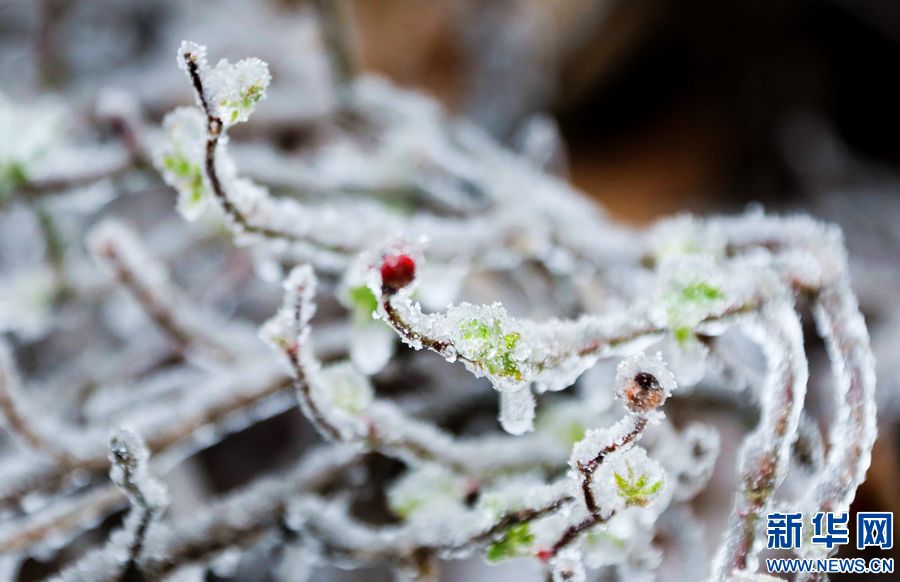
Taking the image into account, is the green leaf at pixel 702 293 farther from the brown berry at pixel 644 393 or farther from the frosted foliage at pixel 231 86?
the frosted foliage at pixel 231 86

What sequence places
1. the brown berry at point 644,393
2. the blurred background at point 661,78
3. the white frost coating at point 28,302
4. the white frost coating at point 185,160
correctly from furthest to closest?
the blurred background at point 661,78, the white frost coating at point 28,302, the white frost coating at point 185,160, the brown berry at point 644,393

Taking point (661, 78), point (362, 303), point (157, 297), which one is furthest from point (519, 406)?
point (661, 78)

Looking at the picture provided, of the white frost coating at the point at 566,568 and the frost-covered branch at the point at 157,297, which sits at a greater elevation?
the frost-covered branch at the point at 157,297

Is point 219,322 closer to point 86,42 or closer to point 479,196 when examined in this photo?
point 479,196

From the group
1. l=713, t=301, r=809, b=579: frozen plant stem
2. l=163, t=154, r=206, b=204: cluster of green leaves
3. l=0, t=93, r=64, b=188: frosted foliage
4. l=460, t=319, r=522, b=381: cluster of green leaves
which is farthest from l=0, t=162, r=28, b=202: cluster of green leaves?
l=713, t=301, r=809, b=579: frozen plant stem

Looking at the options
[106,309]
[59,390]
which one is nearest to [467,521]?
[59,390]

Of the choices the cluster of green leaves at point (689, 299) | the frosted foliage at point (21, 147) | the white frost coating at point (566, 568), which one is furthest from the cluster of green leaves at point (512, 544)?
the frosted foliage at point (21, 147)
